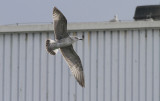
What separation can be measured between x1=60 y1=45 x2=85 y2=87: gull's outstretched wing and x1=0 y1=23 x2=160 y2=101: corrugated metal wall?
110 inches

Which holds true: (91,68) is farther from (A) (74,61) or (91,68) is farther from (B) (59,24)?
(B) (59,24)

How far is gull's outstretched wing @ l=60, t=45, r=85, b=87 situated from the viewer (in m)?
12.7

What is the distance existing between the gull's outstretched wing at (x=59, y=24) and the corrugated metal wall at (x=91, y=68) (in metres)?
3.73

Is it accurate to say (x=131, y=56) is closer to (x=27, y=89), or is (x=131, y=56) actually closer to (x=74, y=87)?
(x=74, y=87)

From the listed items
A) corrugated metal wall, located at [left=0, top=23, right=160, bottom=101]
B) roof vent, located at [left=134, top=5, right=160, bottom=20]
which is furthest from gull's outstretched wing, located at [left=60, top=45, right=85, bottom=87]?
roof vent, located at [left=134, top=5, right=160, bottom=20]

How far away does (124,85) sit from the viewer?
51.6 ft

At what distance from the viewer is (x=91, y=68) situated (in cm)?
1589

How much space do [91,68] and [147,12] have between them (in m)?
2.65

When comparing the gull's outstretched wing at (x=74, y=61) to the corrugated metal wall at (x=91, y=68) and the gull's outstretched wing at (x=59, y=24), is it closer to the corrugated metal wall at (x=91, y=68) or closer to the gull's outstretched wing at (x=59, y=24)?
the gull's outstretched wing at (x=59, y=24)

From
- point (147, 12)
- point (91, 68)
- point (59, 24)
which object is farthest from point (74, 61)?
point (147, 12)

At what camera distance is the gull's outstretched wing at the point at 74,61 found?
12742 mm

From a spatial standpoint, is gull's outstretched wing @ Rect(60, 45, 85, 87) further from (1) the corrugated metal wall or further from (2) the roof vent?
(2) the roof vent

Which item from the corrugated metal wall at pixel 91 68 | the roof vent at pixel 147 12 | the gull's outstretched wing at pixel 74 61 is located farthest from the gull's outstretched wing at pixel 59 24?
the roof vent at pixel 147 12

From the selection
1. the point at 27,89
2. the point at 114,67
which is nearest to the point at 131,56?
the point at 114,67
